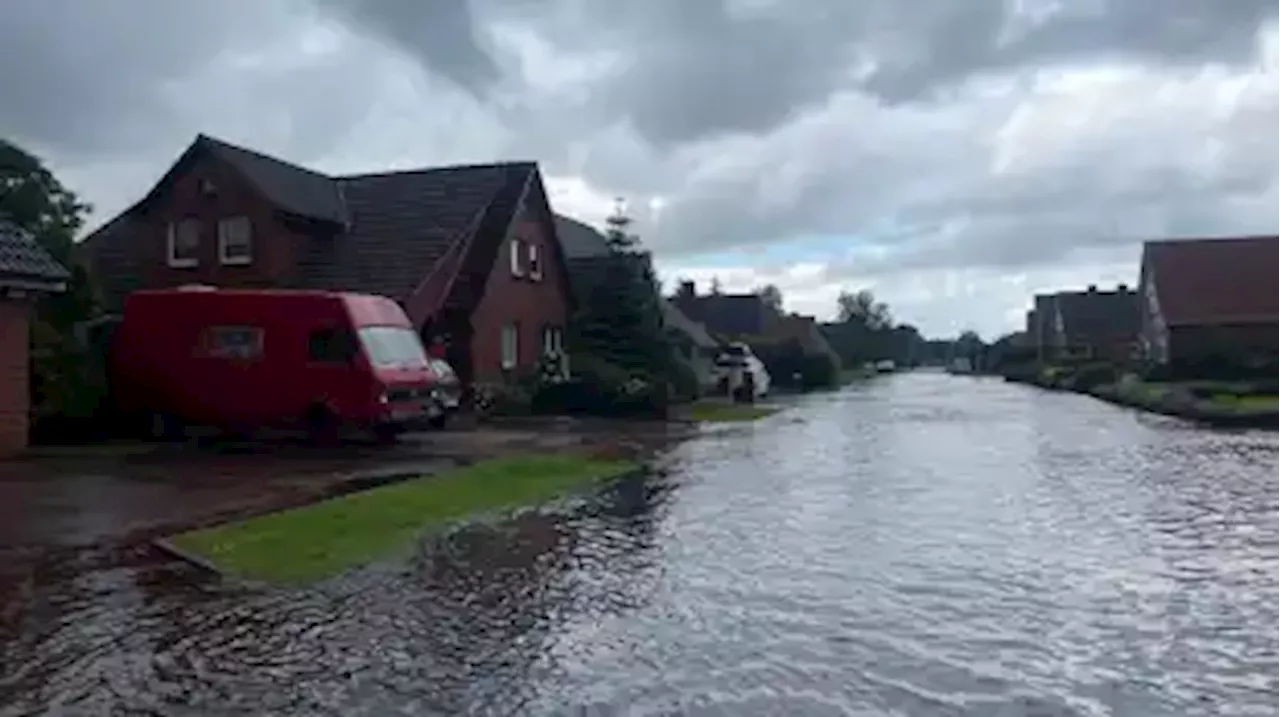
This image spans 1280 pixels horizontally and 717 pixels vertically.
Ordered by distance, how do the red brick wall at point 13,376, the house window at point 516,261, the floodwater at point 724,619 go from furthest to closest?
1. the house window at point 516,261
2. the red brick wall at point 13,376
3. the floodwater at point 724,619

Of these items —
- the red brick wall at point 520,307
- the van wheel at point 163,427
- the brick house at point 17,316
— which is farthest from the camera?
the red brick wall at point 520,307

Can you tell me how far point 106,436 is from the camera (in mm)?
25141

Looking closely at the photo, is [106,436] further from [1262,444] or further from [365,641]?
[1262,444]

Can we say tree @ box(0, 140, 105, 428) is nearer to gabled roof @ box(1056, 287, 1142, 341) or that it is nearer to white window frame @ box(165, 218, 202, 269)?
white window frame @ box(165, 218, 202, 269)

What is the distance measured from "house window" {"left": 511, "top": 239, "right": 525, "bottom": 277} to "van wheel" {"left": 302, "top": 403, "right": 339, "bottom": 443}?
14.8 m

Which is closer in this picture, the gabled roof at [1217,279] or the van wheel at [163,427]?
the van wheel at [163,427]

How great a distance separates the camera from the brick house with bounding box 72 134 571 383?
115ft

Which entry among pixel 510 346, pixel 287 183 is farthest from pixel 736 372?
pixel 287 183

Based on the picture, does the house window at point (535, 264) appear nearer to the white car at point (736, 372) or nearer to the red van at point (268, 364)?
the white car at point (736, 372)

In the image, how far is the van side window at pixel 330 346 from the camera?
77.2 feet

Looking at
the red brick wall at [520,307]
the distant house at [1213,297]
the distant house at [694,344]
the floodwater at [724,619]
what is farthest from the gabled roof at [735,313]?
the floodwater at [724,619]

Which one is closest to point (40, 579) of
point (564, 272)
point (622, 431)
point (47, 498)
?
point (47, 498)

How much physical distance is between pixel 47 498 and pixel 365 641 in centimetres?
854

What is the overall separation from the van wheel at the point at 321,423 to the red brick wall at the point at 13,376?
15.1 ft
